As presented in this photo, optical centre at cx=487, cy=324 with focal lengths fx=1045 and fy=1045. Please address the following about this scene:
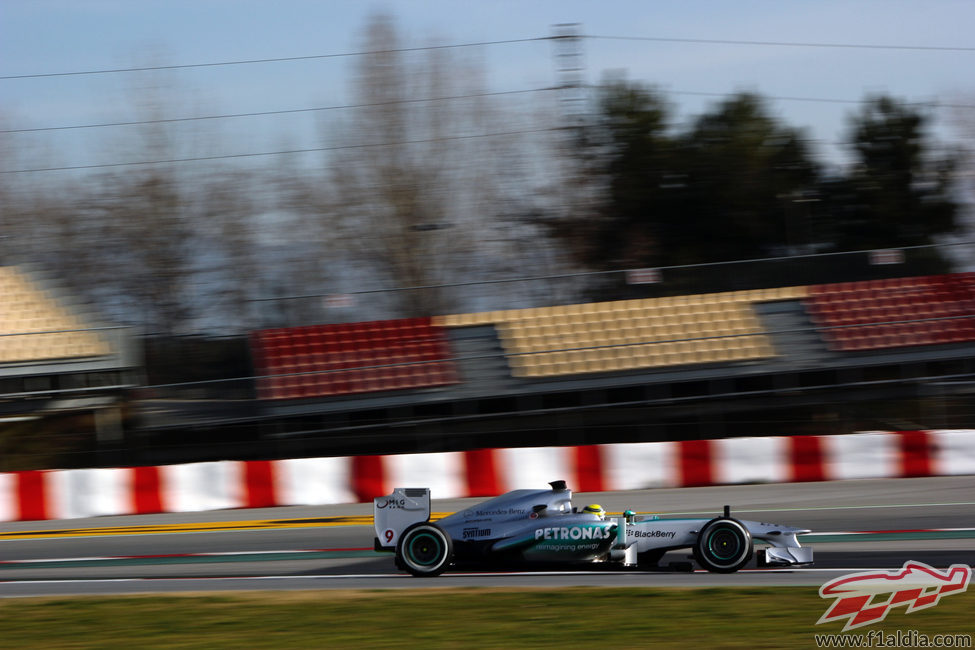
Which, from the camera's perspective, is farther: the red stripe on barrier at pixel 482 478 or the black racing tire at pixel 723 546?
the red stripe on barrier at pixel 482 478

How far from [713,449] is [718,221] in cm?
1627

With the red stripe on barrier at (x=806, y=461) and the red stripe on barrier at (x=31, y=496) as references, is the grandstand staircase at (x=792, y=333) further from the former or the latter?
the red stripe on barrier at (x=31, y=496)

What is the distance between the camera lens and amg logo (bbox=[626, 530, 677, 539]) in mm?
7355

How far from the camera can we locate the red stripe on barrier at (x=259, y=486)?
42.8 feet

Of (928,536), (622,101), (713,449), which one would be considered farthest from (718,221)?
(928,536)

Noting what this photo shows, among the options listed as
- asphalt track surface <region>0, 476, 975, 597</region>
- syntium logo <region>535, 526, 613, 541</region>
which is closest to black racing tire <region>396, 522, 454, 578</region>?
asphalt track surface <region>0, 476, 975, 597</region>

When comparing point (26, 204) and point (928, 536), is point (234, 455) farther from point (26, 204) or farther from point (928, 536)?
point (26, 204)

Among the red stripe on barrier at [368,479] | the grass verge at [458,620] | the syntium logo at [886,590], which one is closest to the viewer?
the grass verge at [458,620]

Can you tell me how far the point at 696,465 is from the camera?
12.9 m

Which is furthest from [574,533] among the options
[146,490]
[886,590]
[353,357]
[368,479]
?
[353,357]

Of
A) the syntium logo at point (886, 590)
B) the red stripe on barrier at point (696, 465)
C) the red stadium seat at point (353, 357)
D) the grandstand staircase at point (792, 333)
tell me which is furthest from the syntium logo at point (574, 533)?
the grandstand staircase at point (792, 333)

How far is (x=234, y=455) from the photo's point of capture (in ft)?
49.0

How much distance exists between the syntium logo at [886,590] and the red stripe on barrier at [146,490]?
8750mm

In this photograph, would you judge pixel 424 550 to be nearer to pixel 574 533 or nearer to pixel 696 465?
pixel 574 533
